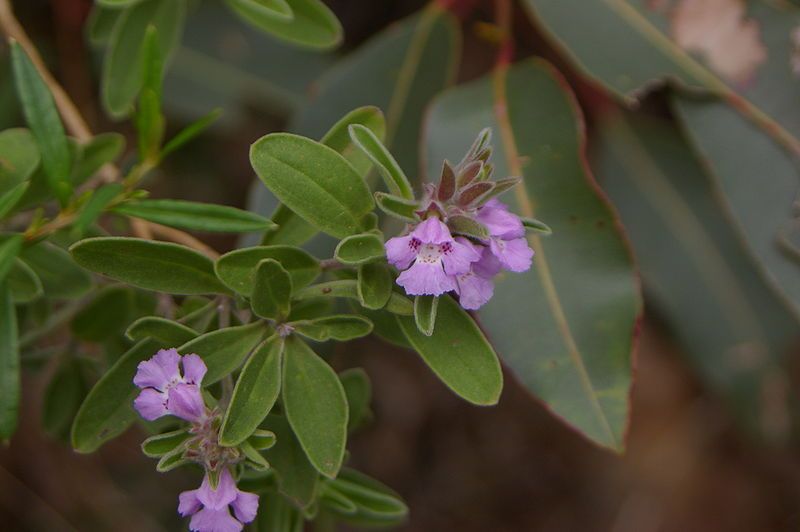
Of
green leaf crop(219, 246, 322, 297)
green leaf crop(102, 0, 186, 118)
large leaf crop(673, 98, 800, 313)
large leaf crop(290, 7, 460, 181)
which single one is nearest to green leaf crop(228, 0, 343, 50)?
green leaf crop(102, 0, 186, 118)

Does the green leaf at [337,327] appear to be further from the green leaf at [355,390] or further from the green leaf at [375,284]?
the green leaf at [355,390]

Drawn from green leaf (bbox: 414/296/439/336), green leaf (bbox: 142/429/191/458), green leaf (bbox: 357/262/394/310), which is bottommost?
green leaf (bbox: 142/429/191/458)

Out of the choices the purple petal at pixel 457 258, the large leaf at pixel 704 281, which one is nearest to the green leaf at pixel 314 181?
the purple petal at pixel 457 258

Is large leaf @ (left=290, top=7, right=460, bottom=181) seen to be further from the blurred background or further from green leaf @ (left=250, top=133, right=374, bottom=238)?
green leaf @ (left=250, top=133, right=374, bottom=238)

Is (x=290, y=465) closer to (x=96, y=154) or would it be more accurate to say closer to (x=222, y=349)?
(x=222, y=349)

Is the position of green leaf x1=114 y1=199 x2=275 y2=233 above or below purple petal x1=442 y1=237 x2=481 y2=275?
below

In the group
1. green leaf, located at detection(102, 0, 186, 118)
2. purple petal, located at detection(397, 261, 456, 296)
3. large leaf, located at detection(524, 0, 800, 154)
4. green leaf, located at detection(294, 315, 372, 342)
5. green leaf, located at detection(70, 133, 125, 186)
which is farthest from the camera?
large leaf, located at detection(524, 0, 800, 154)
